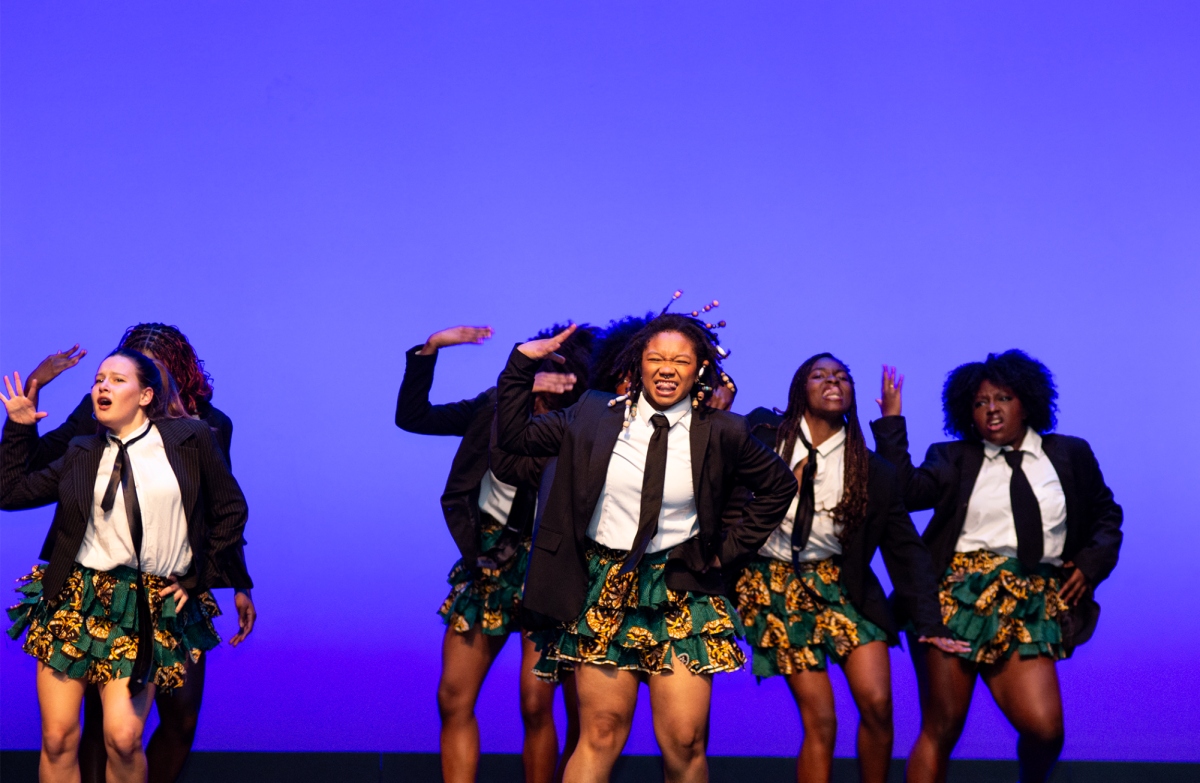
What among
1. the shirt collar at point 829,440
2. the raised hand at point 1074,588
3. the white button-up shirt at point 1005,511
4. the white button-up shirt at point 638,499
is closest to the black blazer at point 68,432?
the white button-up shirt at point 638,499

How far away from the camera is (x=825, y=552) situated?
380cm

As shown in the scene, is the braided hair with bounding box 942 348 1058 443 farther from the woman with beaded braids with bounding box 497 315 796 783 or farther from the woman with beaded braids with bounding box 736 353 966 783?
the woman with beaded braids with bounding box 497 315 796 783

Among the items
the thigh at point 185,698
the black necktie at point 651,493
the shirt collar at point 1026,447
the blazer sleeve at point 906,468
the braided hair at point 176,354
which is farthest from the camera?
the shirt collar at point 1026,447

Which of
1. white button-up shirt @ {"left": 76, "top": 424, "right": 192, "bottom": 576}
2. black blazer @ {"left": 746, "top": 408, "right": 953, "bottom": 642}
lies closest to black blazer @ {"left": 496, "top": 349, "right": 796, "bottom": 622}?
black blazer @ {"left": 746, "top": 408, "right": 953, "bottom": 642}

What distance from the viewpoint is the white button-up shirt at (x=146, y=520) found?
131 inches

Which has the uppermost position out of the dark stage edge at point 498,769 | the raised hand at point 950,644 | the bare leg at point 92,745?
the raised hand at point 950,644

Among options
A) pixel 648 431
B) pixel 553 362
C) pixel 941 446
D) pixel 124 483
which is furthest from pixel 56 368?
pixel 941 446

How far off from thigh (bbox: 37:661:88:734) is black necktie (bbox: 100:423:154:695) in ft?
0.52

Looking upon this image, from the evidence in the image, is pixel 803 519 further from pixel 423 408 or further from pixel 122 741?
pixel 122 741

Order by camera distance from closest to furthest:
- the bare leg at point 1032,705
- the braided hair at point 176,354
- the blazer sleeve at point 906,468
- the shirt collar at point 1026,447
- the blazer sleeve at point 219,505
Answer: the blazer sleeve at point 219,505
the braided hair at point 176,354
the bare leg at point 1032,705
the blazer sleeve at point 906,468
the shirt collar at point 1026,447

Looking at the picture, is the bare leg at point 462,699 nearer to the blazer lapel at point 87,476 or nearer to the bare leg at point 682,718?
the bare leg at point 682,718

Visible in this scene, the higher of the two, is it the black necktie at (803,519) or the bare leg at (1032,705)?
the black necktie at (803,519)

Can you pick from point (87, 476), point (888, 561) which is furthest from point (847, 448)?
point (87, 476)

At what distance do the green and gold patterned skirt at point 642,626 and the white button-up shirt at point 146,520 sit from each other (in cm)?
115
